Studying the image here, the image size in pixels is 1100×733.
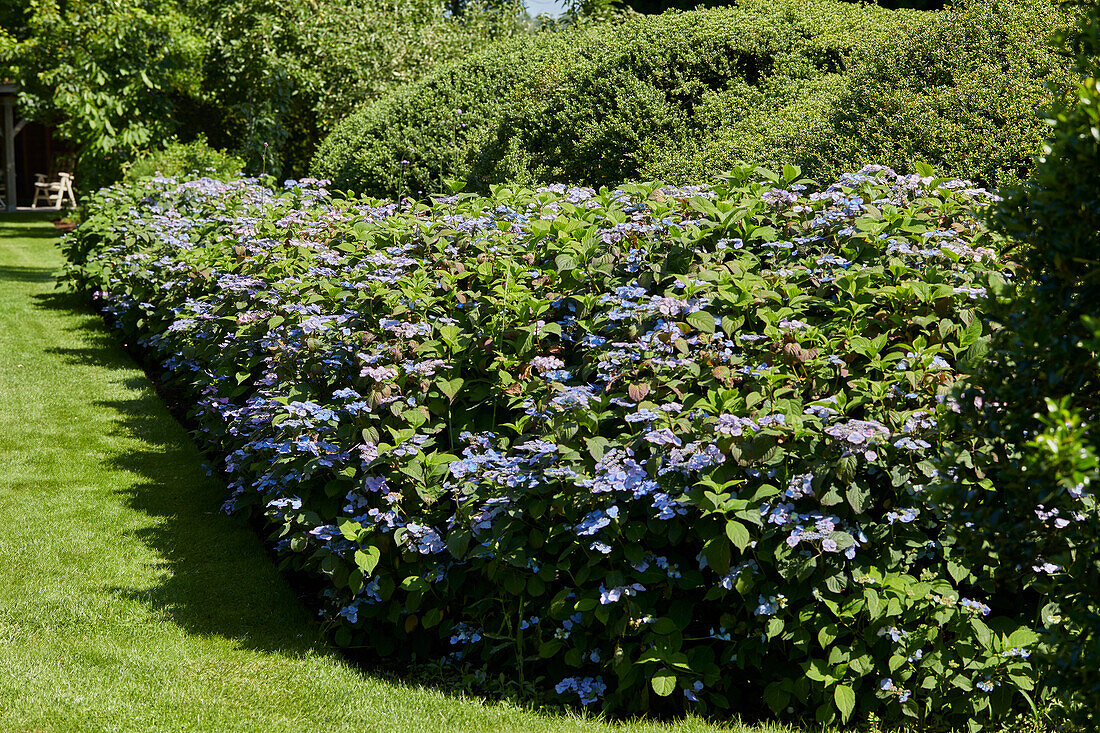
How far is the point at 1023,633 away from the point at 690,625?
108 cm

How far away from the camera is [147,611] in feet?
12.9

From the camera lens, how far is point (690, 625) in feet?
10.8

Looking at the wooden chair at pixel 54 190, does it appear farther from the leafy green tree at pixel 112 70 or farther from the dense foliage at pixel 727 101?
the dense foliage at pixel 727 101

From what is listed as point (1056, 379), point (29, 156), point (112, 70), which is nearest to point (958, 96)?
point (1056, 379)

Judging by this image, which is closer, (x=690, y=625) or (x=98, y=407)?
(x=690, y=625)

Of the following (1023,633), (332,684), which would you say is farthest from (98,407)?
(1023,633)

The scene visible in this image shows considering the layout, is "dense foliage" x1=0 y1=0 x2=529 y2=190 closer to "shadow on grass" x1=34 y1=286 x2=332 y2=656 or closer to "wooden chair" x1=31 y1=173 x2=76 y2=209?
"shadow on grass" x1=34 y1=286 x2=332 y2=656

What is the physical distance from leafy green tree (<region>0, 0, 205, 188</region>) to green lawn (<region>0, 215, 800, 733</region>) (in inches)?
263

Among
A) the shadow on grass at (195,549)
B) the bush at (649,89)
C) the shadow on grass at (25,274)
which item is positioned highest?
the bush at (649,89)

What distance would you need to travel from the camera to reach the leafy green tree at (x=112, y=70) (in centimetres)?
1222

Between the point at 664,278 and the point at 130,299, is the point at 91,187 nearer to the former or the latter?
the point at 130,299

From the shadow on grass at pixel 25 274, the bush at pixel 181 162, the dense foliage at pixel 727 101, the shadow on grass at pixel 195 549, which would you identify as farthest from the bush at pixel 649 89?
the shadow on grass at pixel 25 274

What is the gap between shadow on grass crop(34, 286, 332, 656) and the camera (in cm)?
385

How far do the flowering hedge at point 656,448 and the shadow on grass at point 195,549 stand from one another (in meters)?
0.20
